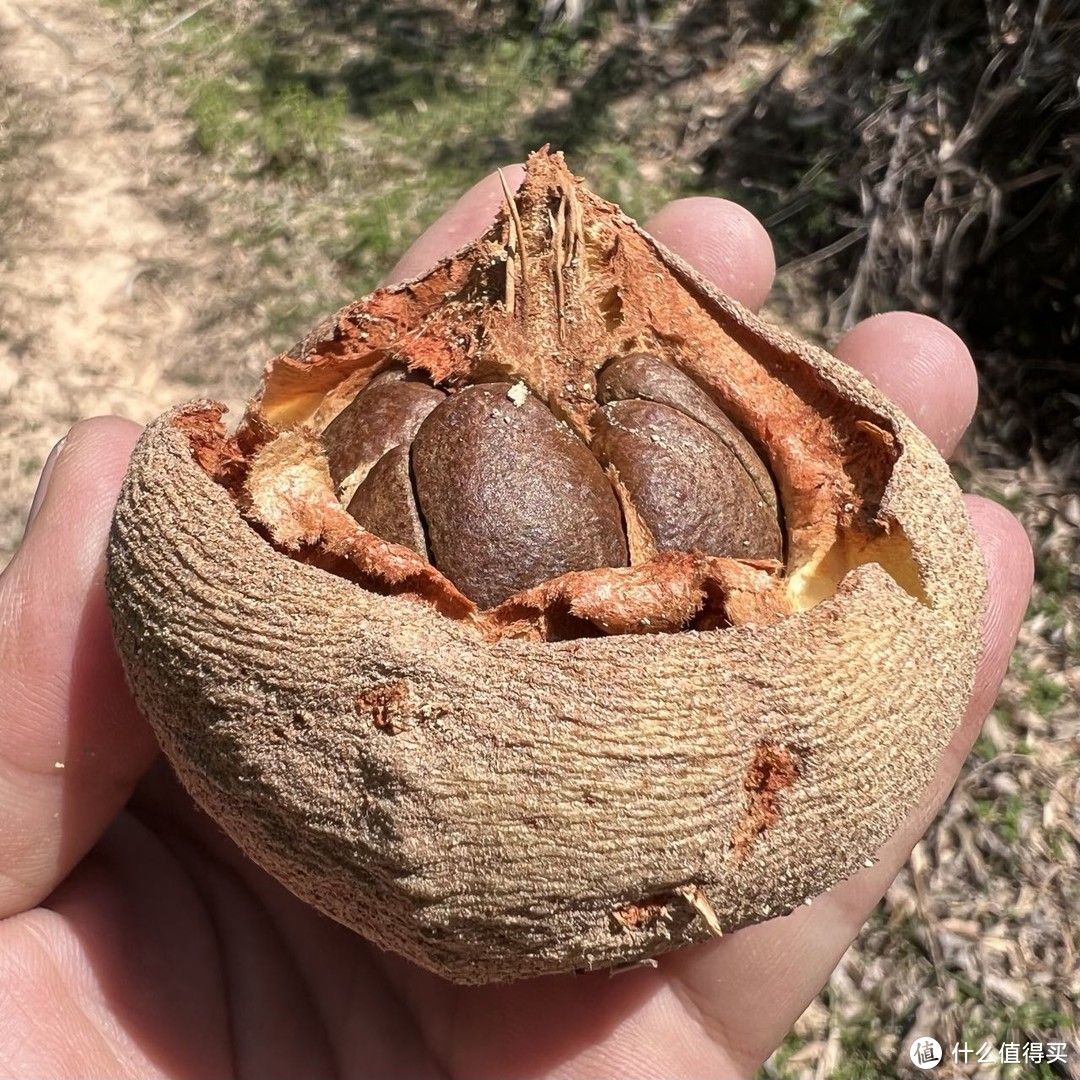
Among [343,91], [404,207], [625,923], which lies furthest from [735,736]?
[343,91]

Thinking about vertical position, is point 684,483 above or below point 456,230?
above

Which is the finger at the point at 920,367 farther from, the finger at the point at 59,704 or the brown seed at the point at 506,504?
the finger at the point at 59,704

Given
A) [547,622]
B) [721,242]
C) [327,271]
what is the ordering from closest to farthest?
[547,622], [721,242], [327,271]

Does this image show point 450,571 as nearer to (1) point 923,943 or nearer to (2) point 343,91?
(1) point 923,943

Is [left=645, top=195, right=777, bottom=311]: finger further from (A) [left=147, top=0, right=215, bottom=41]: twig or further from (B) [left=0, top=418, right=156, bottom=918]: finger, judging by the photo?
(A) [left=147, top=0, right=215, bottom=41]: twig

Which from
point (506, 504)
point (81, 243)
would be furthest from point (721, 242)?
point (81, 243)

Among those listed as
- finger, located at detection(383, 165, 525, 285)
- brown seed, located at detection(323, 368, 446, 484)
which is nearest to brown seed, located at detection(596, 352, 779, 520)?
brown seed, located at detection(323, 368, 446, 484)

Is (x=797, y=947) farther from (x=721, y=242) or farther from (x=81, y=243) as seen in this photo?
(x=81, y=243)
